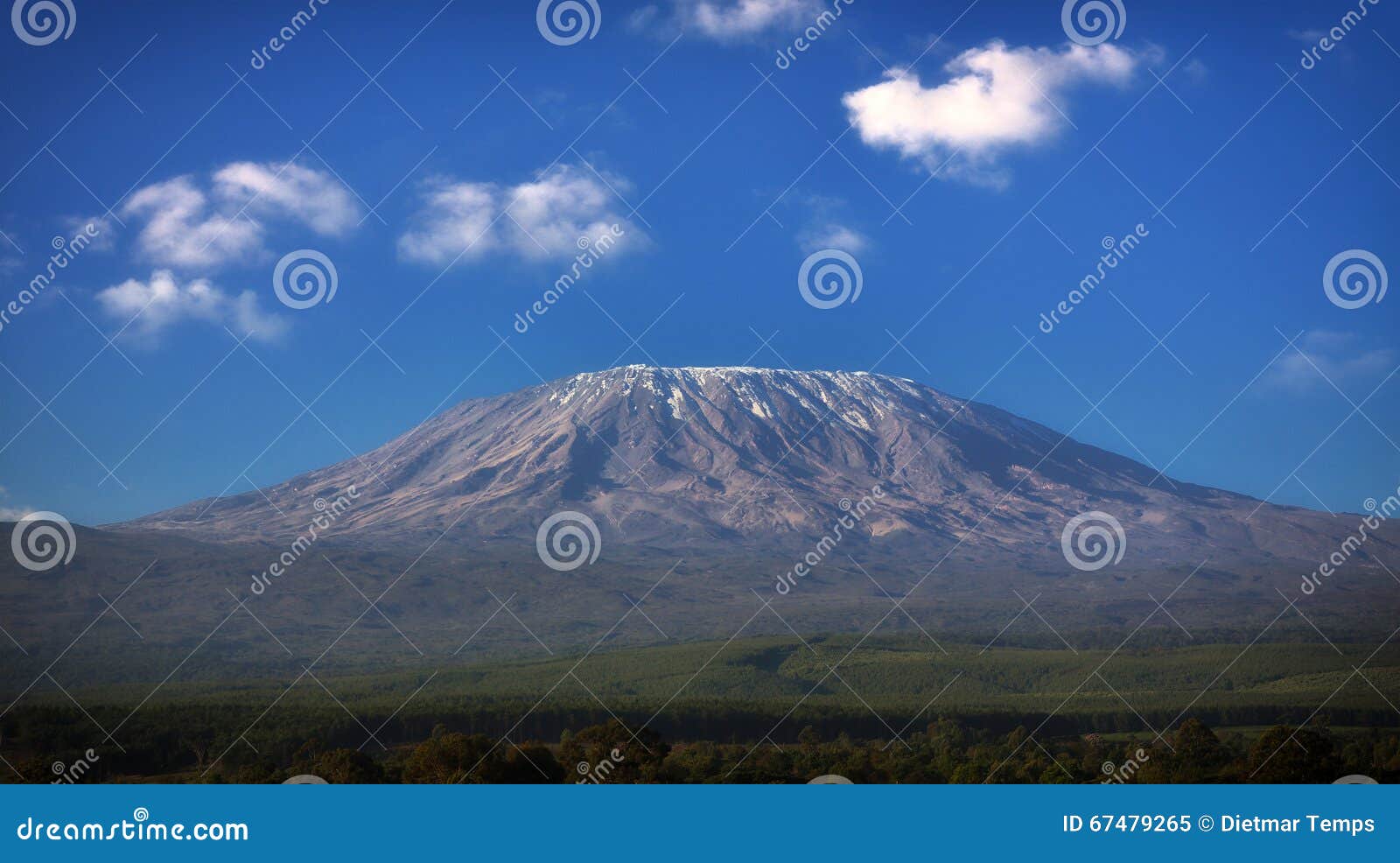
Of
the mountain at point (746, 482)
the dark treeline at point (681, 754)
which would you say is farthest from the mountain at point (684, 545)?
the dark treeline at point (681, 754)

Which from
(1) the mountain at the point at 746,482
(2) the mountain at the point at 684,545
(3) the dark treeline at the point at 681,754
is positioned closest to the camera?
(3) the dark treeline at the point at 681,754

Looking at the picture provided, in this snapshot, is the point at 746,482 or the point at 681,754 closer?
the point at 681,754

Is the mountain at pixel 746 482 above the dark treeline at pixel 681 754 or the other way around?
above

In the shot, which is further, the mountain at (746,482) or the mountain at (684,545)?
the mountain at (746,482)

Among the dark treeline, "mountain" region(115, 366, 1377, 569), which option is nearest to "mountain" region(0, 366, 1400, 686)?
"mountain" region(115, 366, 1377, 569)

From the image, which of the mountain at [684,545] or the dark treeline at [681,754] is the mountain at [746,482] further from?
the dark treeline at [681,754]

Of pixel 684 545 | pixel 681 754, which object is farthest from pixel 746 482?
pixel 681 754

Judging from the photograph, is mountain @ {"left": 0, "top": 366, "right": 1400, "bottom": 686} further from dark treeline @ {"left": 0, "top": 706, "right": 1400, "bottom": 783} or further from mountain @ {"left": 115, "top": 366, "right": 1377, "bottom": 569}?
dark treeline @ {"left": 0, "top": 706, "right": 1400, "bottom": 783}

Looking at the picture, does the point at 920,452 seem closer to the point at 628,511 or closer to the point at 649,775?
the point at 628,511

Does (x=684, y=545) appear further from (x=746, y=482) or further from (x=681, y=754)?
(x=681, y=754)
